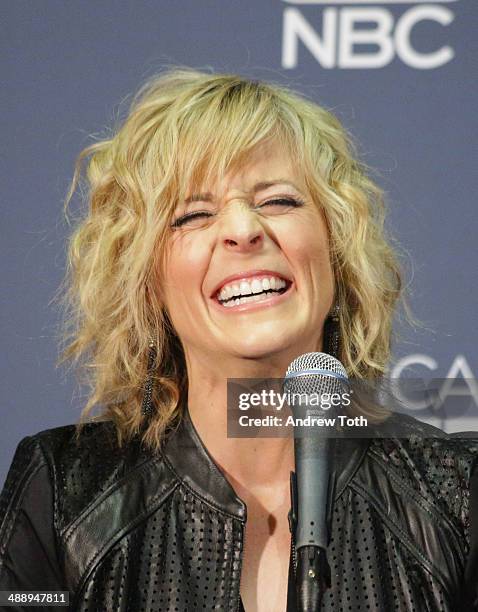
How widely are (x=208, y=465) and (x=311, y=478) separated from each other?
0.62m

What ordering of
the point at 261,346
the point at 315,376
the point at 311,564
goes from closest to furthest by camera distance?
the point at 311,564 → the point at 315,376 → the point at 261,346

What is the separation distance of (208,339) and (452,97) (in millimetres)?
722

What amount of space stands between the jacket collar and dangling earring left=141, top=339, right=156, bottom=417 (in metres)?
0.06

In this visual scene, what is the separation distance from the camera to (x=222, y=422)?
1.70m

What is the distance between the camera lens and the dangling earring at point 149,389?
1770 millimetres

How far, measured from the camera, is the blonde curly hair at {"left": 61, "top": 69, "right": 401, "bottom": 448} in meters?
1.66

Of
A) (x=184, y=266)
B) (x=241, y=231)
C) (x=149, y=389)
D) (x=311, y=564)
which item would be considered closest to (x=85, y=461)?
(x=149, y=389)

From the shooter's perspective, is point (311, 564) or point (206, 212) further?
point (206, 212)

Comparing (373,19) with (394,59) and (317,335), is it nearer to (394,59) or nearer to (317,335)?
(394,59)

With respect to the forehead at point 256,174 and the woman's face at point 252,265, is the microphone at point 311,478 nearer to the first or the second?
the woman's face at point 252,265

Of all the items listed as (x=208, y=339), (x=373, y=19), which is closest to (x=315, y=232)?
(x=208, y=339)

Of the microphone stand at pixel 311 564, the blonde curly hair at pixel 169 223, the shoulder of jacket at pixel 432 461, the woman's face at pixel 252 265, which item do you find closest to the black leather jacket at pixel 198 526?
the shoulder of jacket at pixel 432 461

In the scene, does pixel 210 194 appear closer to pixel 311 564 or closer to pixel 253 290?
pixel 253 290

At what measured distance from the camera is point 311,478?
1.08 m
